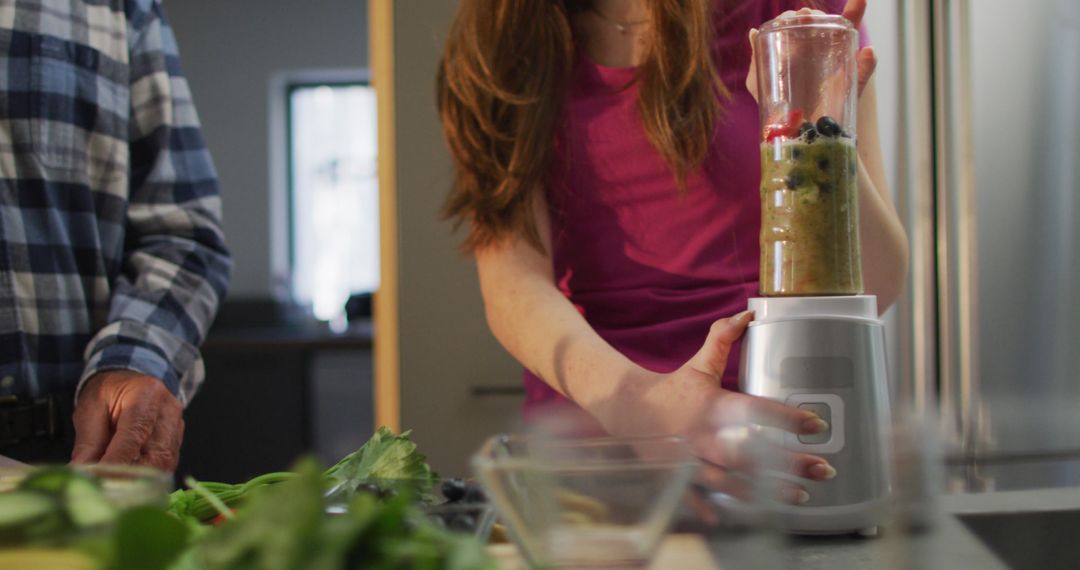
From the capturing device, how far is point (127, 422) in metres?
0.91

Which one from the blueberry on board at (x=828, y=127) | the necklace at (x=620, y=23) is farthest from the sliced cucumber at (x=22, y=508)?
the necklace at (x=620, y=23)

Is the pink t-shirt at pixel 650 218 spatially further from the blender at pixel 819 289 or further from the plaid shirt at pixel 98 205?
the plaid shirt at pixel 98 205

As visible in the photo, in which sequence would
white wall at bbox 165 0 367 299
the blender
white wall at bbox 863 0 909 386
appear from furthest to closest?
white wall at bbox 165 0 367 299 < white wall at bbox 863 0 909 386 < the blender

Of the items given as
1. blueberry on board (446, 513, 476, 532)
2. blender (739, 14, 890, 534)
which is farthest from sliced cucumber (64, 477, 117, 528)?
blender (739, 14, 890, 534)

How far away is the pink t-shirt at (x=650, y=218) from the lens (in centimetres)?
81

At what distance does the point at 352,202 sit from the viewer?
16.8ft

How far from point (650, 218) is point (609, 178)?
53 mm

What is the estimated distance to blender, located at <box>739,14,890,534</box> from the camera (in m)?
0.60

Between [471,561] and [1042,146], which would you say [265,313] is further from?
[471,561]

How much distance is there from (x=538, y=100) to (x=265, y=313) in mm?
4082

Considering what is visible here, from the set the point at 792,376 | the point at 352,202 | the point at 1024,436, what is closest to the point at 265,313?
the point at 352,202

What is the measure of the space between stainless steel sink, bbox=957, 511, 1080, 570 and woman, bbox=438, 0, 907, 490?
0.59 ft

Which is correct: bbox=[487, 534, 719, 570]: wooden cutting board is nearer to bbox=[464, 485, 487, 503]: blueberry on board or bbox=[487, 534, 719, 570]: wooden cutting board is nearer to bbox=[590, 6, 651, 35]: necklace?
bbox=[464, 485, 487, 503]: blueberry on board

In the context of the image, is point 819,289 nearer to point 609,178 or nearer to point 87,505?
point 609,178
